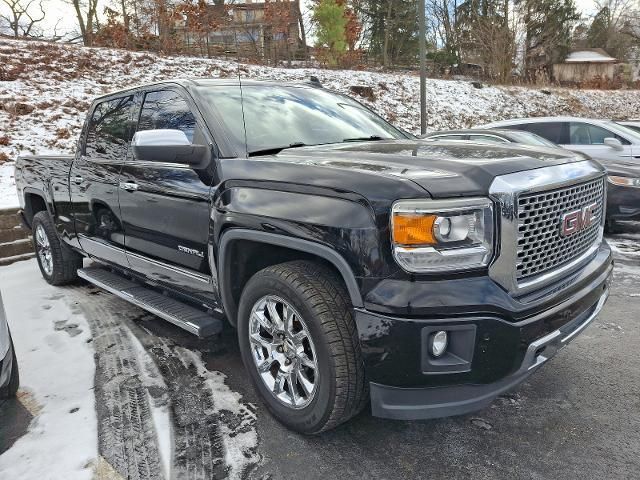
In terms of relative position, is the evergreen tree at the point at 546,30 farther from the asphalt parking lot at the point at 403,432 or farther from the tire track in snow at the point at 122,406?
the tire track in snow at the point at 122,406

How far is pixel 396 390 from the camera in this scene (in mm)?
2156

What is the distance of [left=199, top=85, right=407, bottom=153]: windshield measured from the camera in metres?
3.12

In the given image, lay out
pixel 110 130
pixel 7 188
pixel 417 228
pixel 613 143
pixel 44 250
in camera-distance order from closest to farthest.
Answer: pixel 417 228 < pixel 110 130 < pixel 44 250 < pixel 613 143 < pixel 7 188

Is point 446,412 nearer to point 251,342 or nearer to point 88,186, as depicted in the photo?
point 251,342

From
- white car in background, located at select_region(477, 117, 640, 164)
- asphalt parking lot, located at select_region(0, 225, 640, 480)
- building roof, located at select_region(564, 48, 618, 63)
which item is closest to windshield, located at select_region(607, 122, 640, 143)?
white car in background, located at select_region(477, 117, 640, 164)

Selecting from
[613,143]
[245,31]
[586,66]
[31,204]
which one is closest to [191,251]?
[31,204]

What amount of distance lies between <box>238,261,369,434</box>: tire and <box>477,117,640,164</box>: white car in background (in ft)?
20.2

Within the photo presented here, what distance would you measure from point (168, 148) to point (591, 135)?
25.8ft

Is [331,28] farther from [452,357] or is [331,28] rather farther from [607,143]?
[452,357]

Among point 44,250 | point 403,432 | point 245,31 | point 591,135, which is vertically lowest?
point 403,432

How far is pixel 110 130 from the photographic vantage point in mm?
4305

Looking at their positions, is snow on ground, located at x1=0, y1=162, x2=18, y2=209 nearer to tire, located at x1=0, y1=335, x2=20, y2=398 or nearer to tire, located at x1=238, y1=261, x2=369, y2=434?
tire, located at x1=0, y1=335, x2=20, y2=398

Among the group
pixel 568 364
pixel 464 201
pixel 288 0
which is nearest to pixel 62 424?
pixel 464 201

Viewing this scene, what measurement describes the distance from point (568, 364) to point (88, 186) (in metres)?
3.93
